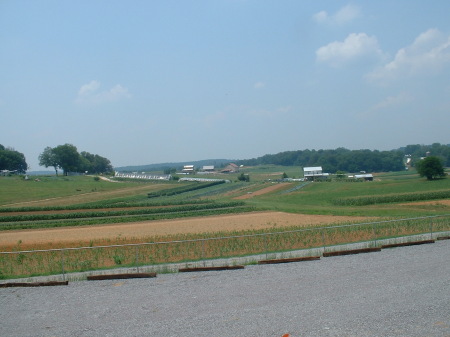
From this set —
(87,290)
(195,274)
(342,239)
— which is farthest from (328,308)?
(342,239)

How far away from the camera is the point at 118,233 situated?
1612 inches

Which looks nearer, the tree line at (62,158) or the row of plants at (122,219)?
the row of plants at (122,219)

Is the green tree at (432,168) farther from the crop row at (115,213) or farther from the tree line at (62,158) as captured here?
the tree line at (62,158)

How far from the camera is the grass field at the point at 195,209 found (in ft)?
77.8

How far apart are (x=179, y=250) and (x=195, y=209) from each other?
37.9 meters

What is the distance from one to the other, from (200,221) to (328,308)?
3632 centimetres

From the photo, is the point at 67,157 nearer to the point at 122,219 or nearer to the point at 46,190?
the point at 46,190

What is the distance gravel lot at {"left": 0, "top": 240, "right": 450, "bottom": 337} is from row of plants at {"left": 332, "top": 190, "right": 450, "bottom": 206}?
45812 millimetres

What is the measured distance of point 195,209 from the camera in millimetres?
61219

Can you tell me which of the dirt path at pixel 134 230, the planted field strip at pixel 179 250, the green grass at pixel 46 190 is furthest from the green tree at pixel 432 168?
the planted field strip at pixel 179 250

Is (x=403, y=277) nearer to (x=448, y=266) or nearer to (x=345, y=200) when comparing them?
(x=448, y=266)

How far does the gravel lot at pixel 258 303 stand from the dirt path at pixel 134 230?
57.8 feet

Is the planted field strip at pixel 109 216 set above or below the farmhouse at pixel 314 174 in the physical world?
below

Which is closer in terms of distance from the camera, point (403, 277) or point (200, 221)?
point (403, 277)
